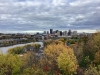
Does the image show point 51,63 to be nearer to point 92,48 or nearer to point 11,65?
point 11,65

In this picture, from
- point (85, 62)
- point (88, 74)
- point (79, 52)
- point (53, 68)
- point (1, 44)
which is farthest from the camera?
point (1, 44)

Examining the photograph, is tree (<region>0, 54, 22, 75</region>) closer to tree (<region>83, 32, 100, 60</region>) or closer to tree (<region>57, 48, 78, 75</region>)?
tree (<region>57, 48, 78, 75</region>)

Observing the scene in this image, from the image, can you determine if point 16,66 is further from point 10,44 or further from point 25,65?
point 10,44

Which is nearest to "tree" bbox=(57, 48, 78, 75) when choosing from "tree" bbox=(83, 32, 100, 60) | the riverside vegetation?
the riverside vegetation

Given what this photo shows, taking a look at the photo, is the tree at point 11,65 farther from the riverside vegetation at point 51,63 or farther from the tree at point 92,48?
the tree at point 92,48

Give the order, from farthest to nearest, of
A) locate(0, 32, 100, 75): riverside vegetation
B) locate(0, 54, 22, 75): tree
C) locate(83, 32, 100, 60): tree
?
locate(83, 32, 100, 60): tree
locate(0, 32, 100, 75): riverside vegetation
locate(0, 54, 22, 75): tree

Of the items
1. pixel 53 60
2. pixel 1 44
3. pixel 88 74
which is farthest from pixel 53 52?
pixel 1 44

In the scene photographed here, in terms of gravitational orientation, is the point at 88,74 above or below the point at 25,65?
above

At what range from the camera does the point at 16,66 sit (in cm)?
3925

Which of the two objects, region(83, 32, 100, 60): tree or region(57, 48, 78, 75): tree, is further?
region(83, 32, 100, 60): tree

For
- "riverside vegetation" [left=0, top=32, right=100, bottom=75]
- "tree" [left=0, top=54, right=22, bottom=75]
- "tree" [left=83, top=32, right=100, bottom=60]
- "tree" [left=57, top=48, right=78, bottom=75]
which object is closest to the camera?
"tree" [left=0, top=54, right=22, bottom=75]

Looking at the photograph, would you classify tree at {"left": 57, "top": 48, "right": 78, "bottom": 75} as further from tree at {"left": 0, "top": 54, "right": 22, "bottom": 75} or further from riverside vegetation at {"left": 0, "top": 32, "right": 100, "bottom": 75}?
tree at {"left": 0, "top": 54, "right": 22, "bottom": 75}

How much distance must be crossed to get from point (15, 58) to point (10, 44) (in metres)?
92.9

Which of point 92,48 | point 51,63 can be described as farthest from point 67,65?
point 92,48
